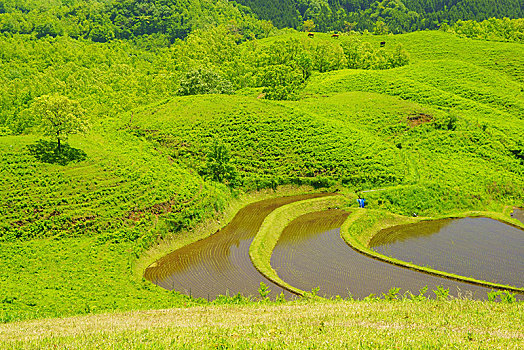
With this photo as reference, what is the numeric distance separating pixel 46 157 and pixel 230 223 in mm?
20439

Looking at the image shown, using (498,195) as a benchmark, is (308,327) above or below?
above

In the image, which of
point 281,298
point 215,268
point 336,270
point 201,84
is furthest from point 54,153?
point 201,84

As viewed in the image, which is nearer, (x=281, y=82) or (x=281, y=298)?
(x=281, y=298)

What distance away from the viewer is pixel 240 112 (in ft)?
228

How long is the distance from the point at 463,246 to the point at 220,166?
1111 inches

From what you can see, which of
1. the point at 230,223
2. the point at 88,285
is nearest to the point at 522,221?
the point at 230,223

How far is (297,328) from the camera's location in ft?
58.7

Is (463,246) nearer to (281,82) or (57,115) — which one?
(57,115)

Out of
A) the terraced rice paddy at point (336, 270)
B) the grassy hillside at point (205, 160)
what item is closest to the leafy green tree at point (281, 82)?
the grassy hillside at point (205, 160)

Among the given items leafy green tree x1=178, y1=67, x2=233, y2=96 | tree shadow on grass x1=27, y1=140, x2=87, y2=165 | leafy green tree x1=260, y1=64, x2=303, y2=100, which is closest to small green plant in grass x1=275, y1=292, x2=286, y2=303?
tree shadow on grass x1=27, y1=140, x2=87, y2=165

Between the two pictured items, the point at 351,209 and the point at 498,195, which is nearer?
the point at 351,209

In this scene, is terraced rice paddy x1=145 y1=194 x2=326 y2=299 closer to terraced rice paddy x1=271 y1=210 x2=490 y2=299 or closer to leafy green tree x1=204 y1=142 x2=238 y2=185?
terraced rice paddy x1=271 y1=210 x2=490 y2=299

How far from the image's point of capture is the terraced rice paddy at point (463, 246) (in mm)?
37688

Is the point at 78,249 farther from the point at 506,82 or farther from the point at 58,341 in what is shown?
the point at 506,82
